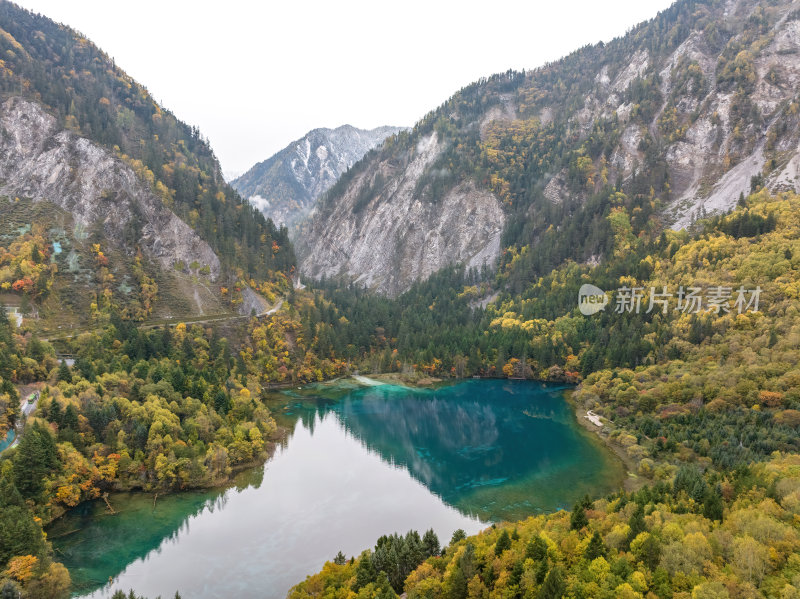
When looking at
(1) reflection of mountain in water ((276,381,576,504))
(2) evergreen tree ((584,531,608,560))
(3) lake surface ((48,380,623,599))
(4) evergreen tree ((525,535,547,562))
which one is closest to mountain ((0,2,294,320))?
(3) lake surface ((48,380,623,599))

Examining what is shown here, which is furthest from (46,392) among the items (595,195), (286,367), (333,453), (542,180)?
(542,180)

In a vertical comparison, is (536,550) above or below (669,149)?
below

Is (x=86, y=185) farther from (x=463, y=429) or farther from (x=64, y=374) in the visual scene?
(x=463, y=429)

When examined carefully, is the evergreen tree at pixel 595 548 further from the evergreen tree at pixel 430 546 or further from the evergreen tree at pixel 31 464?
the evergreen tree at pixel 31 464

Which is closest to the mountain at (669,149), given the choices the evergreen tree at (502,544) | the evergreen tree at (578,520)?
the evergreen tree at (578,520)

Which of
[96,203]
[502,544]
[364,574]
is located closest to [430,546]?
[502,544]

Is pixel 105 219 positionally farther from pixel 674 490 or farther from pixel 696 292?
pixel 696 292

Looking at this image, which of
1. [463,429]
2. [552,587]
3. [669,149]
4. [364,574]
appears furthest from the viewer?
[669,149]
